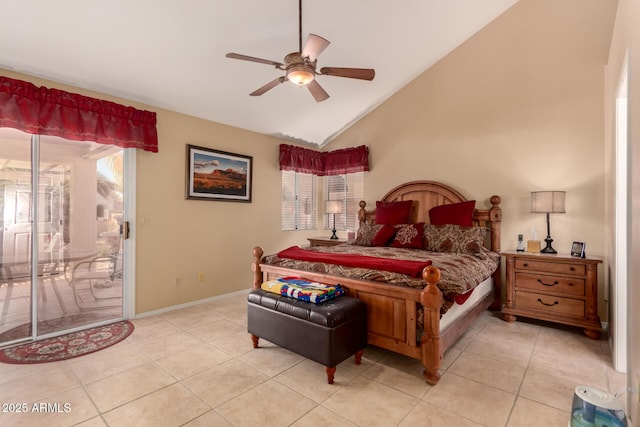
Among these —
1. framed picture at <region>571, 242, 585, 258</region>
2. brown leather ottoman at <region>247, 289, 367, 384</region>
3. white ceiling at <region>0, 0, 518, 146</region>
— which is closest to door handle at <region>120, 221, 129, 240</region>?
white ceiling at <region>0, 0, 518, 146</region>

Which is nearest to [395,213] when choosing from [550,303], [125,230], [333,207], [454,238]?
[454,238]

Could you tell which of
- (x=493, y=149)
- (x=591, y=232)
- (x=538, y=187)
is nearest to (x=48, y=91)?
(x=493, y=149)

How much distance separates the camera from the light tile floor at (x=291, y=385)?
1828 mm

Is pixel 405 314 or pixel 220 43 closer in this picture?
pixel 405 314

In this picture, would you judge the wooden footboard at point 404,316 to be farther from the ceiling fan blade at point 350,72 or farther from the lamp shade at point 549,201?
the lamp shade at point 549,201

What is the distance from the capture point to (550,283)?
10.3 ft

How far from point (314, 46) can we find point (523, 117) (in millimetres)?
2878

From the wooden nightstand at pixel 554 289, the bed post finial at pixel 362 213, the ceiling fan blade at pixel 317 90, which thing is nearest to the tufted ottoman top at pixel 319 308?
the ceiling fan blade at pixel 317 90

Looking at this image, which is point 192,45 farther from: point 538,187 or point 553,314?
point 553,314

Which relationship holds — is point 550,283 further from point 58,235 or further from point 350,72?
point 58,235

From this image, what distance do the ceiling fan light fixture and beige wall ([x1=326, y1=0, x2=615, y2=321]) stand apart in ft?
8.73

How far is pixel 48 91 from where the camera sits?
2.84 meters

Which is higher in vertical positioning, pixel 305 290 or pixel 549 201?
pixel 549 201

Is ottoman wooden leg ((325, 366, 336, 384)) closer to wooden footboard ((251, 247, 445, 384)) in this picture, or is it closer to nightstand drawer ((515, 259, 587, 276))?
wooden footboard ((251, 247, 445, 384))
